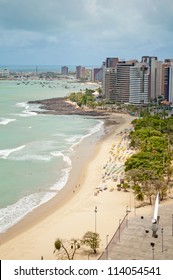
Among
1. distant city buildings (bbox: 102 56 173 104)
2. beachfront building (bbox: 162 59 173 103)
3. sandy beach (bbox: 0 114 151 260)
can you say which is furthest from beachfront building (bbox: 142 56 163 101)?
sandy beach (bbox: 0 114 151 260)

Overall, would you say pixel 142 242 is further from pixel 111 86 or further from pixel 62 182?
pixel 111 86

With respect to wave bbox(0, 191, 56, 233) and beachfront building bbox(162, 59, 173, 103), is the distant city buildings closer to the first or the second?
beachfront building bbox(162, 59, 173, 103)

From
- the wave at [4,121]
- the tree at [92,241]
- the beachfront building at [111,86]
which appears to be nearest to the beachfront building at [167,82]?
the beachfront building at [111,86]

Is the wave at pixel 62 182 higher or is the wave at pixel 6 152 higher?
the wave at pixel 6 152

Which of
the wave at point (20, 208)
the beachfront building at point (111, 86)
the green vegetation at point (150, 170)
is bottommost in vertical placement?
the wave at point (20, 208)

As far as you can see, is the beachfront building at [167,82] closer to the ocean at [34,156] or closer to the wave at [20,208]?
the ocean at [34,156]

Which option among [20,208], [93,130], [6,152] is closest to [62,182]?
[20,208]

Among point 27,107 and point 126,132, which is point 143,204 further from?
point 27,107

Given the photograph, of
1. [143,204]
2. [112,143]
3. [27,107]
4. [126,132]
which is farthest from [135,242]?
[27,107]
